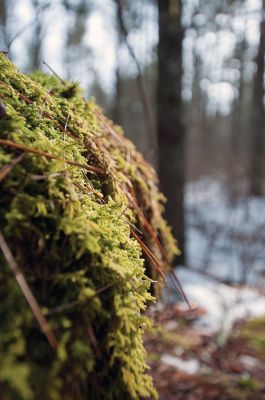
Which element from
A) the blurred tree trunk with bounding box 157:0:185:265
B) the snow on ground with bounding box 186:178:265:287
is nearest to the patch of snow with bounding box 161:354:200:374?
the blurred tree trunk with bounding box 157:0:185:265

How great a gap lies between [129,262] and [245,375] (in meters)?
2.90

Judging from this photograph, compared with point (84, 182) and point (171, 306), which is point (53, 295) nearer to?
point (84, 182)

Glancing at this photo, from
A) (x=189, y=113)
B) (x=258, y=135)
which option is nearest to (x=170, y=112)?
(x=189, y=113)

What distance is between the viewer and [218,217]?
43.0 ft

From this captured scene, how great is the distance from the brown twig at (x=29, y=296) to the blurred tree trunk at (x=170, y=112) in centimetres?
570

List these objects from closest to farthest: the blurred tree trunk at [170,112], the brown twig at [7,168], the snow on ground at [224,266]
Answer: the brown twig at [7,168] → the snow on ground at [224,266] → the blurred tree trunk at [170,112]

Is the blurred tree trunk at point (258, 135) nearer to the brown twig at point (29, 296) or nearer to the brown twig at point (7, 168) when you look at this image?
the brown twig at point (7, 168)

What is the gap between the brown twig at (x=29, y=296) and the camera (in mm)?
622

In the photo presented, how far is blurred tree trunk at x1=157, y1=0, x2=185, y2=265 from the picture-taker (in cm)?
600

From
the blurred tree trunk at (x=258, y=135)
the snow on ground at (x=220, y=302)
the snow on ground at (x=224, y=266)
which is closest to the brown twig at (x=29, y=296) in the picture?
the snow on ground at (x=224, y=266)

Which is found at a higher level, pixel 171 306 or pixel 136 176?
pixel 136 176

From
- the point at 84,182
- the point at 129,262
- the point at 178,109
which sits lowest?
the point at 129,262

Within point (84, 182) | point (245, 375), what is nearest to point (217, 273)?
point (245, 375)

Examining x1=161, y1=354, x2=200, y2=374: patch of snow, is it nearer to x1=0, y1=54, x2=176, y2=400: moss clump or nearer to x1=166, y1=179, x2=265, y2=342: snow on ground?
x1=166, y1=179, x2=265, y2=342: snow on ground
